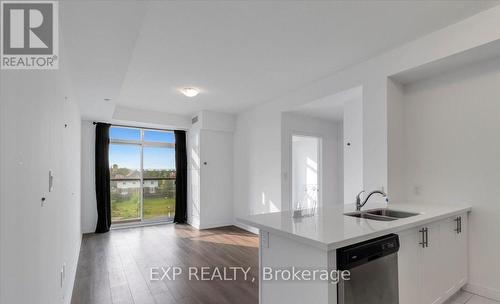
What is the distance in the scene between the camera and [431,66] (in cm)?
271

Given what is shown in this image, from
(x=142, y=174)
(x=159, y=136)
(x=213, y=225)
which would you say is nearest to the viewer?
(x=213, y=225)

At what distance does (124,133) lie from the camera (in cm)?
611

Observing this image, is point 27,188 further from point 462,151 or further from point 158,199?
point 158,199

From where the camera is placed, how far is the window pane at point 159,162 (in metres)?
6.35

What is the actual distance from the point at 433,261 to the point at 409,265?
423mm

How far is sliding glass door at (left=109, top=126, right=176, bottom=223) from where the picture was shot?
19.6ft

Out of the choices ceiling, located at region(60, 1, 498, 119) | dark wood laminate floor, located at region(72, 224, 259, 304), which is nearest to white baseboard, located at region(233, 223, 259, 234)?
dark wood laminate floor, located at region(72, 224, 259, 304)

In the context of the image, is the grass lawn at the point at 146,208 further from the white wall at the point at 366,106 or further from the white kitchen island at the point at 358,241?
the white kitchen island at the point at 358,241

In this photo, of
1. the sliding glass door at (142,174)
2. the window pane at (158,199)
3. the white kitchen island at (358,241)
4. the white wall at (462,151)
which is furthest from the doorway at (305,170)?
the white kitchen island at (358,241)

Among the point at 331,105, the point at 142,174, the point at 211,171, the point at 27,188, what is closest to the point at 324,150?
the point at 331,105

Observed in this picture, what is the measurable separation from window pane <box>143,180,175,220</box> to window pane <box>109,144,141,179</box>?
0.41 m

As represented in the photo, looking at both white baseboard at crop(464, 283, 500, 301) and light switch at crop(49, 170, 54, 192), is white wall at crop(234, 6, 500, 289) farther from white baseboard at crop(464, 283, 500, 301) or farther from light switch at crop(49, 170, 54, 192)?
light switch at crop(49, 170, 54, 192)

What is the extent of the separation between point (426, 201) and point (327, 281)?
2270mm

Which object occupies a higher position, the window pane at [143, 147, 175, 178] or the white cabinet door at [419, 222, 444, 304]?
the window pane at [143, 147, 175, 178]
